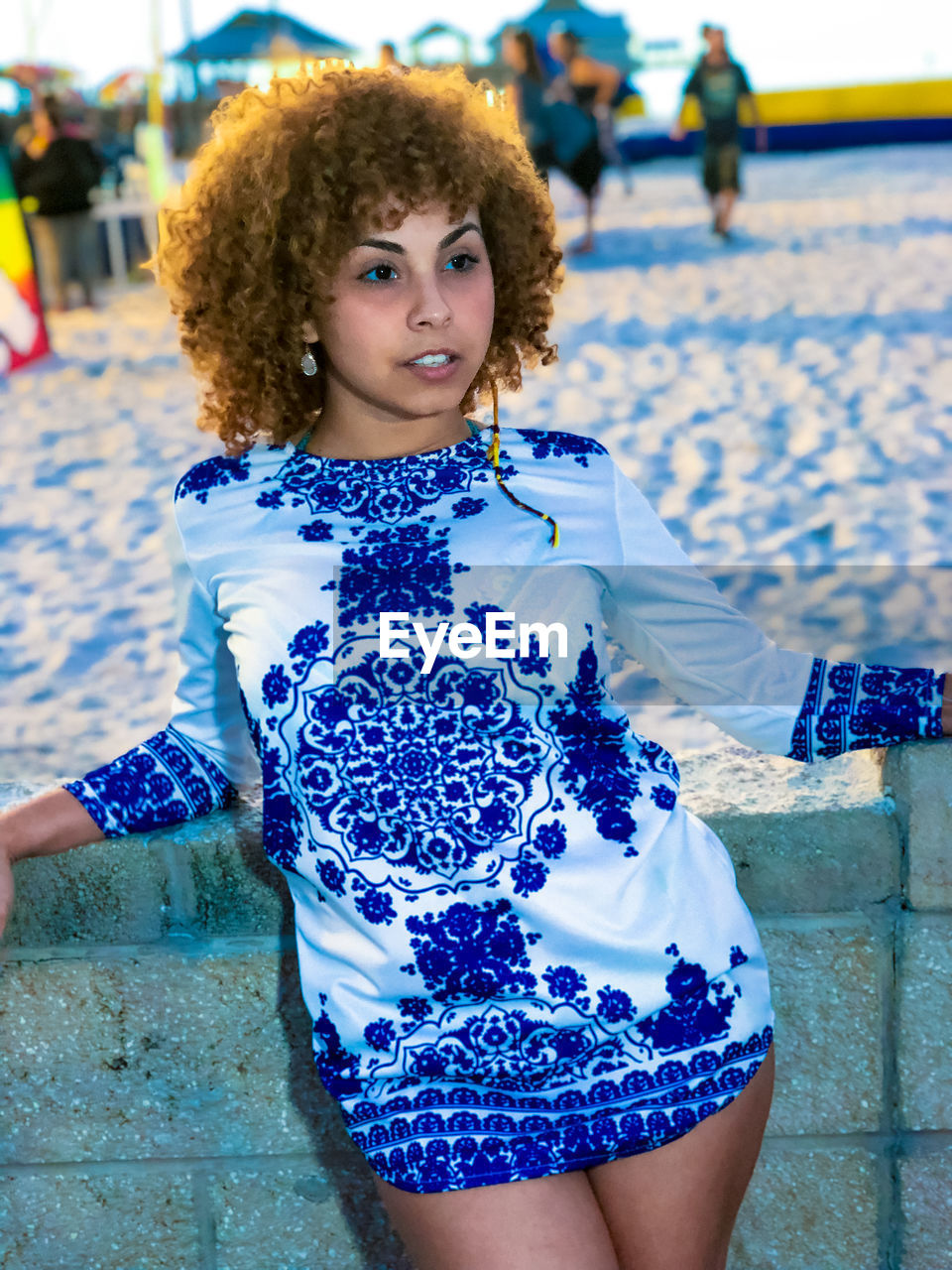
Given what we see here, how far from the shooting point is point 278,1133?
1841mm

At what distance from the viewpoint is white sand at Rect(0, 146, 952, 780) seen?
4.68 m

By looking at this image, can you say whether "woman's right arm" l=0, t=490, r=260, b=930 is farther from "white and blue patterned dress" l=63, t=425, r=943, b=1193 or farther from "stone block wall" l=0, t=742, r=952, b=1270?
"stone block wall" l=0, t=742, r=952, b=1270

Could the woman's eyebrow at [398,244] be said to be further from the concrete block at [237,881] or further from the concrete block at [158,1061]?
the concrete block at [158,1061]

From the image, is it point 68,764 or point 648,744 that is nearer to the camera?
point 648,744

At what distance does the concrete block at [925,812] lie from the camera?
5.61ft

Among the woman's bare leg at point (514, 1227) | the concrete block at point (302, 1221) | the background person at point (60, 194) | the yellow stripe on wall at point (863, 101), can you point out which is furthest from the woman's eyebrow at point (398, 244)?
the yellow stripe on wall at point (863, 101)

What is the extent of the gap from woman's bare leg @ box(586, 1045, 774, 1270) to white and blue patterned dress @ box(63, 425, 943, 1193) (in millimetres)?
30

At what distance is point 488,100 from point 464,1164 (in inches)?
49.0

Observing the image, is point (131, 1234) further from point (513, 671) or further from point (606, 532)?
point (606, 532)

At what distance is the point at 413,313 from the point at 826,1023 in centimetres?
102

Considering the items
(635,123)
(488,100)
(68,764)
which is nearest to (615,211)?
(68,764)

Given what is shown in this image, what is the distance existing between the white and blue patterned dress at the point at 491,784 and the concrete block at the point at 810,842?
0.15 meters

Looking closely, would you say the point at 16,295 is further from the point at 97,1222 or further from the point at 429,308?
the point at 429,308

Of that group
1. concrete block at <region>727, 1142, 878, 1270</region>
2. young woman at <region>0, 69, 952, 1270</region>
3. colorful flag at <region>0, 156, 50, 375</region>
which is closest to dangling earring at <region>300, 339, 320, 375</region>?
young woman at <region>0, 69, 952, 1270</region>
